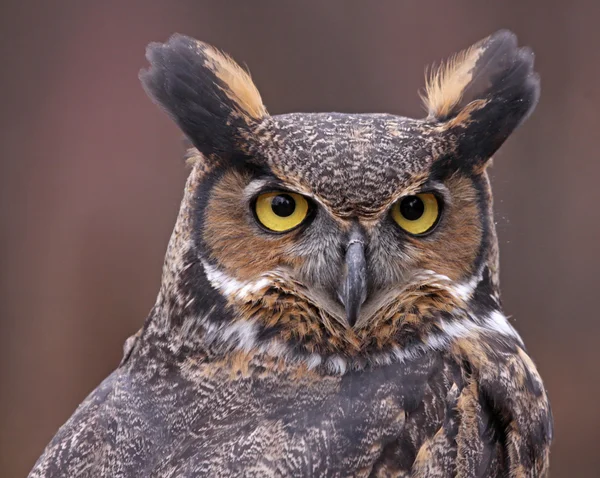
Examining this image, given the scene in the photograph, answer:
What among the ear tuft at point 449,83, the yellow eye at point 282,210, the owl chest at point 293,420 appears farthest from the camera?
Answer: the ear tuft at point 449,83

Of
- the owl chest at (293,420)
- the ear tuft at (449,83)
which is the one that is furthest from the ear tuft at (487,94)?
the owl chest at (293,420)

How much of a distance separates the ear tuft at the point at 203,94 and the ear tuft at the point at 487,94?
38cm

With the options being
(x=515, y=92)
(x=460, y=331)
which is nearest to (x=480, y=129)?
(x=515, y=92)

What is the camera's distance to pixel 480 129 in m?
1.78

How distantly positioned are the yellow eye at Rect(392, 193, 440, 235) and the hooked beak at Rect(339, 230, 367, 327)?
0.11 metres

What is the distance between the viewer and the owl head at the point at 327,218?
1.67m

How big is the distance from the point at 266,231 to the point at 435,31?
2.63 metres

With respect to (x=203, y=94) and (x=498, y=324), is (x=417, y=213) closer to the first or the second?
(x=498, y=324)

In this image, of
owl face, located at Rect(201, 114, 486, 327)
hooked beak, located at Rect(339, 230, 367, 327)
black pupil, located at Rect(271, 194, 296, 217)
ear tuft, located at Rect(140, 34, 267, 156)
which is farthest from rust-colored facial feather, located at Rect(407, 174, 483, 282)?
ear tuft, located at Rect(140, 34, 267, 156)

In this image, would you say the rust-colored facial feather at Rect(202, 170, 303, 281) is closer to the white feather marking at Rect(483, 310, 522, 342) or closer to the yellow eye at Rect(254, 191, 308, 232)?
the yellow eye at Rect(254, 191, 308, 232)

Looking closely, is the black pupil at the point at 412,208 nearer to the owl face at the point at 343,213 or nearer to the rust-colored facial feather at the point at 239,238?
the owl face at the point at 343,213

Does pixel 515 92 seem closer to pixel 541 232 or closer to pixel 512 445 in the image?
pixel 512 445

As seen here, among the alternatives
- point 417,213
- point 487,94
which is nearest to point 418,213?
point 417,213

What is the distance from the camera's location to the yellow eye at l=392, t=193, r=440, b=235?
5.60 ft
